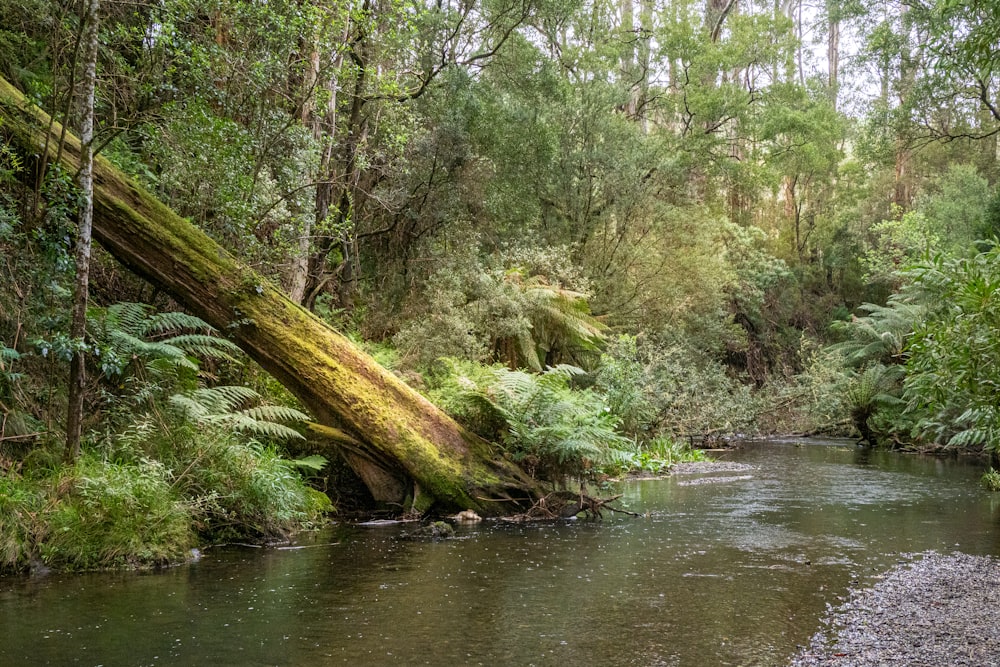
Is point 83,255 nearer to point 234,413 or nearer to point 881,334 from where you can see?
point 234,413

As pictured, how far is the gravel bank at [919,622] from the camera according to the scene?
378 centimetres

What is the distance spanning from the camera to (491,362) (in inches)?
509

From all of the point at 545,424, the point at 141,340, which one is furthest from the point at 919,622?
the point at 141,340

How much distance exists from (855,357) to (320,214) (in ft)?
46.5

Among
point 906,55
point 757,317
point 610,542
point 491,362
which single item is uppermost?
point 906,55

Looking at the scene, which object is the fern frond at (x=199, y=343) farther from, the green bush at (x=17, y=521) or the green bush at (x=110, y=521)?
the green bush at (x=17, y=521)

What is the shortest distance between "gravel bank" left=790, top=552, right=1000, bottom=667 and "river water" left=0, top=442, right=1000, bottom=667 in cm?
19

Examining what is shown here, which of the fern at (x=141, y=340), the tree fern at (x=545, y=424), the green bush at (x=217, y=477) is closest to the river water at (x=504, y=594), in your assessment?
the green bush at (x=217, y=477)

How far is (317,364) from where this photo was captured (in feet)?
26.3

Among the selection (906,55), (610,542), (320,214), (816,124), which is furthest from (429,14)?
(816,124)

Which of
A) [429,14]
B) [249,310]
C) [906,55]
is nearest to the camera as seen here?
[249,310]

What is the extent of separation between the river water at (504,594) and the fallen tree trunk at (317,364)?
585 millimetres

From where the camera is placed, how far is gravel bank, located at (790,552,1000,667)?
149 inches

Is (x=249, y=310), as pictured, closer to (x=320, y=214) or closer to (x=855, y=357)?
(x=320, y=214)
